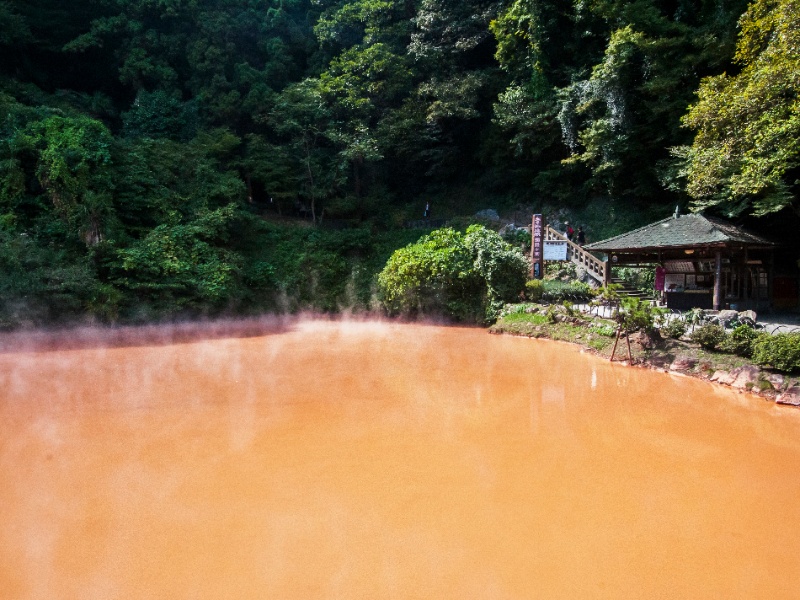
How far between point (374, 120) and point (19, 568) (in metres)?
24.6

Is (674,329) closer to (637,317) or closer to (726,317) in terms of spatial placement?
(637,317)

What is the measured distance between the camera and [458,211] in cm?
2602

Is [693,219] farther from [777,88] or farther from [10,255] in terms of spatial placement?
[10,255]

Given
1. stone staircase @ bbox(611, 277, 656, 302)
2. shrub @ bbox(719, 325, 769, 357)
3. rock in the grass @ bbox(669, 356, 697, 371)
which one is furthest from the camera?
stone staircase @ bbox(611, 277, 656, 302)

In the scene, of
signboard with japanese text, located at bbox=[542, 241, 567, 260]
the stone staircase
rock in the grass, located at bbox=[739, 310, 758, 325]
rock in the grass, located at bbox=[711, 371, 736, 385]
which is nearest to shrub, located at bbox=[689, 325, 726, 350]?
rock in the grass, located at bbox=[711, 371, 736, 385]

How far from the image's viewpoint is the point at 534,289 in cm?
1589

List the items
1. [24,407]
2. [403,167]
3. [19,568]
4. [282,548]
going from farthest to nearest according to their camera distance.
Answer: [403,167]
[24,407]
[282,548]
[19,568]

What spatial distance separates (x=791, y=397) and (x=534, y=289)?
8.36 m

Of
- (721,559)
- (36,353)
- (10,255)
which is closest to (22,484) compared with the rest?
(721,559)

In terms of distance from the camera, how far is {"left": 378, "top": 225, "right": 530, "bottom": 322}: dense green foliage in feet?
53.0

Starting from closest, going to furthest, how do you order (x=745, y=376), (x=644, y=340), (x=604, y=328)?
(x=745, y=376) → (x=644, y=340) → (x=604, y=328)

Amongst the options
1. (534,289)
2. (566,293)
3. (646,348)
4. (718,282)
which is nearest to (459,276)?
(534,289)

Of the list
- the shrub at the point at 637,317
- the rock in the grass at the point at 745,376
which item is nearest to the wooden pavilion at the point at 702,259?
the shrub at the point at 637,317

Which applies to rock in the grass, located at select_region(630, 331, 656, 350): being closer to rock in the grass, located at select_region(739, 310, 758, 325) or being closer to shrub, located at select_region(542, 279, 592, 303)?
rock in the grass, located at select_region(739, 310, 758, 325)
